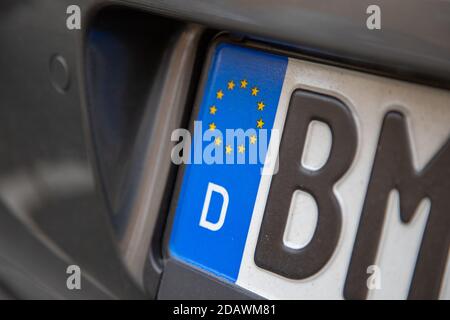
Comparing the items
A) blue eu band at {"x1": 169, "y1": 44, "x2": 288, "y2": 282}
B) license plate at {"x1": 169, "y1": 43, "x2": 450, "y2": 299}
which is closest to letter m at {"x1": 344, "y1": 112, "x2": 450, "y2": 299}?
license plate at {"x1": 169, "y1": 43, "x2": 450, "y2": 299}

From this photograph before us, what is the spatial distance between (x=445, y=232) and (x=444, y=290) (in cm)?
8

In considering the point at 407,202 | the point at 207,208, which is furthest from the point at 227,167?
the point at 407,202

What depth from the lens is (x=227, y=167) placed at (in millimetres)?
1175

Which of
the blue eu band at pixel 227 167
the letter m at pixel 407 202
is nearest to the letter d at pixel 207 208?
the blue eu band at pixel 227 167

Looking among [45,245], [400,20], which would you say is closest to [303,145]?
[400,20]

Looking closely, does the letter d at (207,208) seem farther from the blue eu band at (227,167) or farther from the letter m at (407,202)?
the letter m at (407,202)

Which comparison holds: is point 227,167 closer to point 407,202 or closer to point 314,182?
point 314,182

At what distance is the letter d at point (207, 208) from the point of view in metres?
1.18

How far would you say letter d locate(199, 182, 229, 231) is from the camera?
118 cm

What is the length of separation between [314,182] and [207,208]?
0.69 feet

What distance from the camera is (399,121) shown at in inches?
39.7

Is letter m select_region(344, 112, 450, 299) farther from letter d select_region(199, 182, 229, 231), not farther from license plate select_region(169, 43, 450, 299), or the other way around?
letter d select_region(199, 182, 229, 231)

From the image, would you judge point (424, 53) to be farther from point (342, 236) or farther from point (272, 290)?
point (272, 290)
